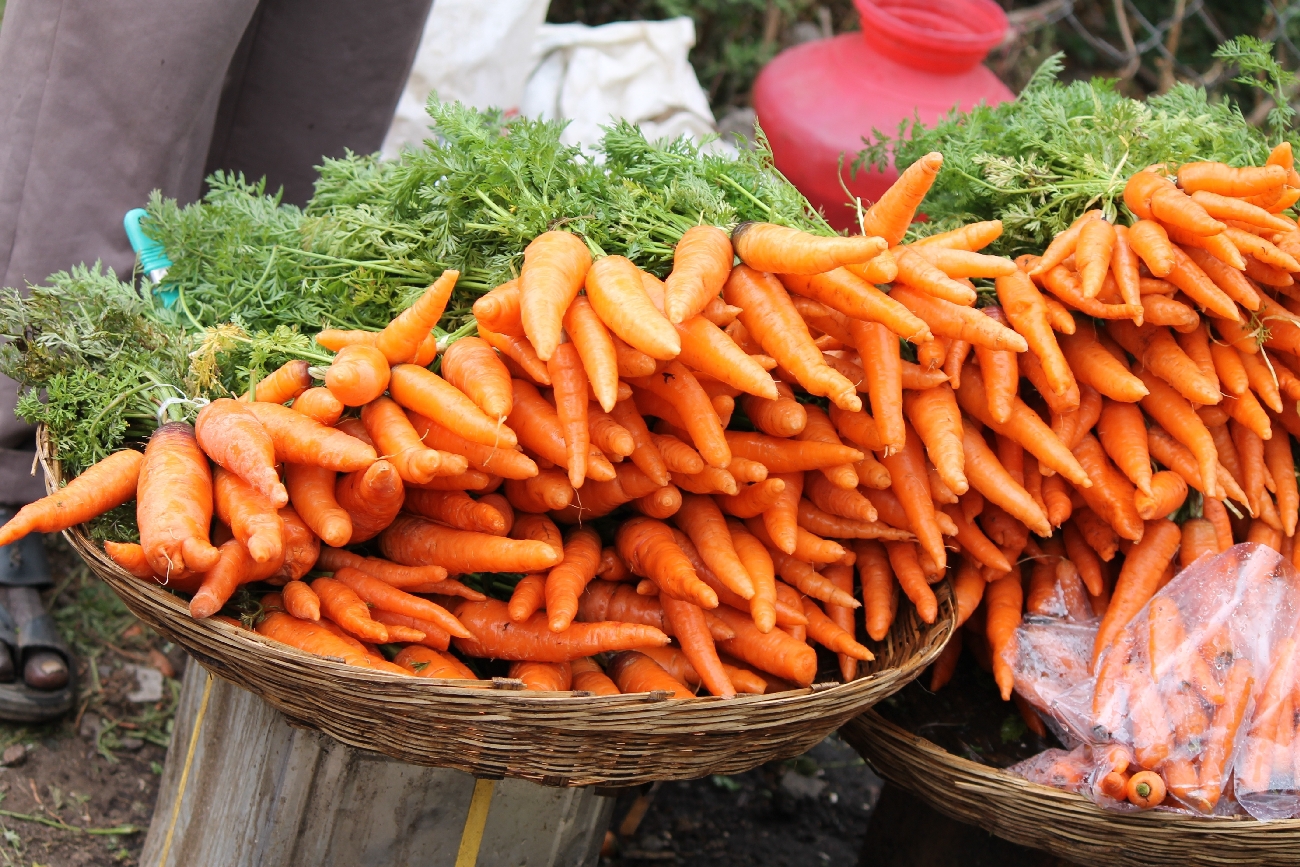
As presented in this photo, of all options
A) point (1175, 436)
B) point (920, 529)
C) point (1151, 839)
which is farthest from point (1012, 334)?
point (1151, 839)

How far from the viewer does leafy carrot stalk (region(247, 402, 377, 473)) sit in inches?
58.5

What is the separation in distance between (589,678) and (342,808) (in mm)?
416

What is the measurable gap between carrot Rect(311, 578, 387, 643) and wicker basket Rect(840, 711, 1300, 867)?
931 mm

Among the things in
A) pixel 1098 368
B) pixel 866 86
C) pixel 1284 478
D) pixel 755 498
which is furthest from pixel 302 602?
pixel 866 86

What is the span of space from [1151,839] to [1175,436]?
0.71 meters

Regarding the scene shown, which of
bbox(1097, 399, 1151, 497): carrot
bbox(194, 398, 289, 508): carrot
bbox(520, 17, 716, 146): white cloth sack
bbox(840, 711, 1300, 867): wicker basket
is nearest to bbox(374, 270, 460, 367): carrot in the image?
bbox(194, 398, 289, 508): carrot

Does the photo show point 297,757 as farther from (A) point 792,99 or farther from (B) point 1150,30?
(B) point 1150,30

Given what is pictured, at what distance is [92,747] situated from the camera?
2.42 m

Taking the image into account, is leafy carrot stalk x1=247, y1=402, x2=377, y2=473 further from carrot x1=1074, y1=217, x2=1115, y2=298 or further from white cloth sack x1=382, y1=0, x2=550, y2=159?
white cloth sack x1=382, y1=0, x2=550, y2=159

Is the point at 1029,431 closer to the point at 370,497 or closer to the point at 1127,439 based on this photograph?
the point at 1127,439

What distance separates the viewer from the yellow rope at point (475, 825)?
1618 millimetres

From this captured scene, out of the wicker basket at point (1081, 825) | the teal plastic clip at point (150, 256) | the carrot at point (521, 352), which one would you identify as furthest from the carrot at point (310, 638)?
the wicker basket at point (1081, 825)

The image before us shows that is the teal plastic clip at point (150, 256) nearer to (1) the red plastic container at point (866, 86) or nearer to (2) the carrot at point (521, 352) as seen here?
(2) the carrot at point (521, 352)

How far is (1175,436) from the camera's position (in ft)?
6.31
